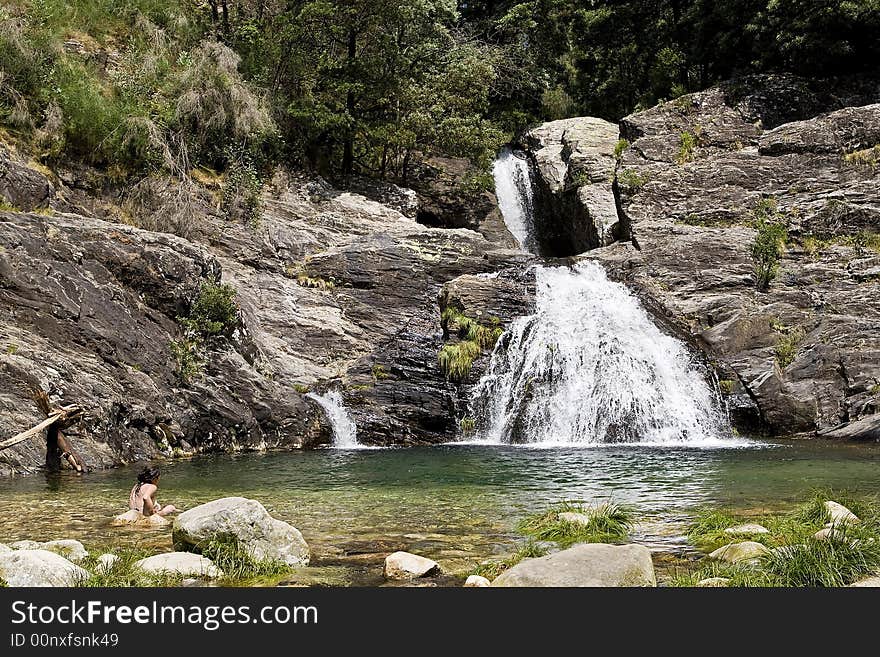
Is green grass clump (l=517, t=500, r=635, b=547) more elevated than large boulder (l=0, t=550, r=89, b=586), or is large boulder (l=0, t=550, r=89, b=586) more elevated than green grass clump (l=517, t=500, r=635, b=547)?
large boulder (l=0, t=550, r=89, b=586)

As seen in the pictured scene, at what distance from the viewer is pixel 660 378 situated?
20.6m

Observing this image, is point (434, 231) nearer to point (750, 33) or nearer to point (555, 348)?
point (555, 348)

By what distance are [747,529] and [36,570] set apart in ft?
20.4

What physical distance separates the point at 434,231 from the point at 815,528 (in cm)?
2115

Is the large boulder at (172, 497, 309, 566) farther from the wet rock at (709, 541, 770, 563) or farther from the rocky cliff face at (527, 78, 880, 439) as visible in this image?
the rocky cliff face at (527, 78, 880, 439)

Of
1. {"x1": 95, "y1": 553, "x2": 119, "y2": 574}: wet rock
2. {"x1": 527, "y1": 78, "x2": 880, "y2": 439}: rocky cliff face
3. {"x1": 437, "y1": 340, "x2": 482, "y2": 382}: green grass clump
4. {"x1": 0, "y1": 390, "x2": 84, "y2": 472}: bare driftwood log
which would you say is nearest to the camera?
{"x1": 95, "y1": 553, "x2": 119, "y2": 574}: wet rock

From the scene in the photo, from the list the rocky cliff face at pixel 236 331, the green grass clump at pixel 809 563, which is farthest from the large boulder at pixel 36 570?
the rocky cliff face at pixel 236 331

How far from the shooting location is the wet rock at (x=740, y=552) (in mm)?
5898

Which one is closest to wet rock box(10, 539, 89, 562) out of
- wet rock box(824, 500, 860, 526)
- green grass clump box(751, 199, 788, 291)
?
wet rock box(824, 500, 860, 526)

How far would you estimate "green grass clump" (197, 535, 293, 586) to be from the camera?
19.7ft

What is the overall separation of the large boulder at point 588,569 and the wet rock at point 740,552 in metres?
1.18

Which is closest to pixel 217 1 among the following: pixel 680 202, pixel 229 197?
pixel 229 197

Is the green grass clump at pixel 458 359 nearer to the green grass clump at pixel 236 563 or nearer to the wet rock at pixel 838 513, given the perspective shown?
the wet rock at pixel 838 513

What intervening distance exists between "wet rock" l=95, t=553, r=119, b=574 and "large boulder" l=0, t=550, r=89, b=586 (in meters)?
0.39
